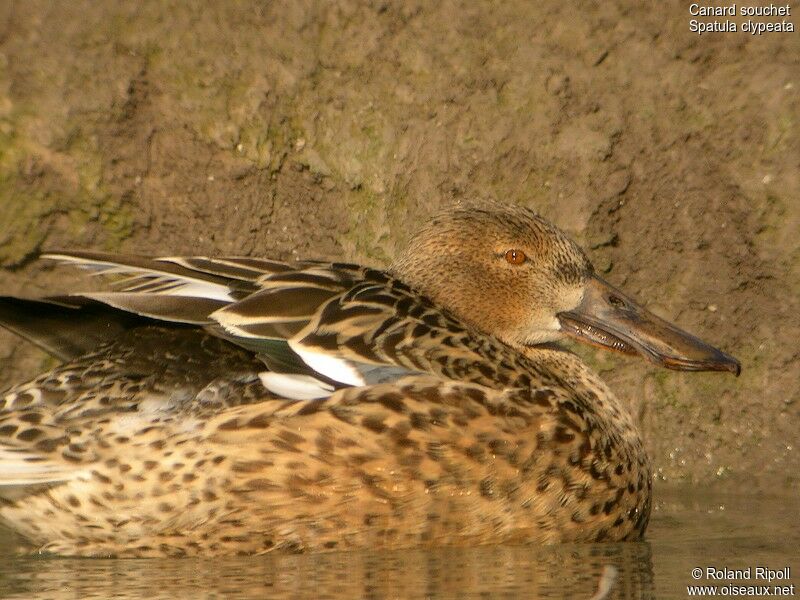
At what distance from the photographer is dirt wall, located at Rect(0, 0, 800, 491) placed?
6.22 metres

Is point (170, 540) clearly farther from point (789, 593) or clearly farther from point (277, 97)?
point (277, 97)

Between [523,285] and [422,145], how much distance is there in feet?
3.59

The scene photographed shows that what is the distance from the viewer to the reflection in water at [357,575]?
13.6 ft

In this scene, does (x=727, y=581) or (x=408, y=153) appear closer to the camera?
(x=727, y=581)

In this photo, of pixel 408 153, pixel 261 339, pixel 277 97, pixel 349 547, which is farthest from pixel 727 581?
pixel 277 97

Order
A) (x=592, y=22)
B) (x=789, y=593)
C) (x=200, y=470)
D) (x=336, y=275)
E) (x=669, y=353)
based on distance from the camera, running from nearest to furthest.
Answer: (x=789, y=593) → (x=200, y=470) → (x=336, y=275) → (x=669, y=353) → (x=592, y=22)

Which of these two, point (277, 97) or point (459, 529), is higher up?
point (277, 97)

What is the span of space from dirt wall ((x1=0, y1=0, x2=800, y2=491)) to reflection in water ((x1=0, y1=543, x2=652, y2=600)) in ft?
5.57

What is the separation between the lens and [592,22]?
6.38 meters

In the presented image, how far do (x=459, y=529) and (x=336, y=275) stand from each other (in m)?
1.02

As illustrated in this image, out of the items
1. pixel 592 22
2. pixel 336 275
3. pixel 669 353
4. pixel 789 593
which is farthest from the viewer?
pixel 592 22

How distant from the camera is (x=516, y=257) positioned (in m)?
5.59

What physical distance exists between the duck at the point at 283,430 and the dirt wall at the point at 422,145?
130cm

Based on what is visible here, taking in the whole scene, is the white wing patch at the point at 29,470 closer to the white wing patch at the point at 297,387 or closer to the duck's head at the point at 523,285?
the white wing patch at the point at 297,387
